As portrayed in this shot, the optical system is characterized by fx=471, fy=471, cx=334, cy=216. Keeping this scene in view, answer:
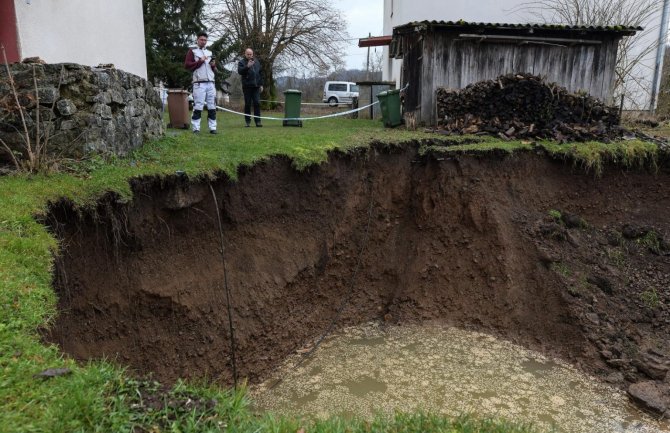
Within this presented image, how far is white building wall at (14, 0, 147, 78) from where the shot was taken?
26.5ft

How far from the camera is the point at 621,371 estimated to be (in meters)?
6.11

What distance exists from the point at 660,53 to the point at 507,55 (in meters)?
6.55

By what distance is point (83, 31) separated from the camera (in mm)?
9859

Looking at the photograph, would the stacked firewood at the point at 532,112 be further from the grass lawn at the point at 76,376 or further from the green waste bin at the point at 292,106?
the grass lawn at the point at 76,376

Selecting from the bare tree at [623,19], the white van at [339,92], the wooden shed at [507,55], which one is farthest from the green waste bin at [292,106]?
the white van at [339,92]

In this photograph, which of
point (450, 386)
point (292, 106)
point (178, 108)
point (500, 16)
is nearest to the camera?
point (450, 386)

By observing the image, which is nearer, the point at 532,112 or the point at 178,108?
the point at 532,112

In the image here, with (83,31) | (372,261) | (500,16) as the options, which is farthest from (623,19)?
(83,31)

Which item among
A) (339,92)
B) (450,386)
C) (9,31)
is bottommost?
(450,386)

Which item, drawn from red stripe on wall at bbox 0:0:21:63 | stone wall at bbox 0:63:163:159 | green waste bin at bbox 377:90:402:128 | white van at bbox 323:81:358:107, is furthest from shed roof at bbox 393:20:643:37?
white van at bbox 323:81:358:107

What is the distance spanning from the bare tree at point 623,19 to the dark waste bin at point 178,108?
35.8ft

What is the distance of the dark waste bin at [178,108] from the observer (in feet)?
31.7

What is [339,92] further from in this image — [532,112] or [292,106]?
[532,112]

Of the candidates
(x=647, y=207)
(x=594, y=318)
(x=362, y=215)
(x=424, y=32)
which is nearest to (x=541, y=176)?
(x=647, y=207)
